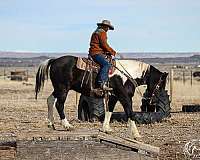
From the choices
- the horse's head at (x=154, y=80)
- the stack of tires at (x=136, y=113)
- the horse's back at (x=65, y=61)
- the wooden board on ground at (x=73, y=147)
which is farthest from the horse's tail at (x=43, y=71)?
the wooden board on ground at (x=73, y=147)

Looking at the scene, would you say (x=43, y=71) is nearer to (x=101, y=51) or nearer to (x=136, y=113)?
(x=101, y=51)

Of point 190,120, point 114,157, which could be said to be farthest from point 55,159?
point 190,120

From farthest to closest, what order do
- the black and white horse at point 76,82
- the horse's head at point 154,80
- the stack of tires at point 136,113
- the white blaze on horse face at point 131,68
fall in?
the stack of tires at point 136,113, the horse's head at point 154,80, the white blaze on horse face at point 131,68, the black and white horse at point 76,82

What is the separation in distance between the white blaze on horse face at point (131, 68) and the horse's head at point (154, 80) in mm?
360

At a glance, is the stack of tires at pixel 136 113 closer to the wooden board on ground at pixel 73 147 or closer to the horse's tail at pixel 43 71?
the horse's tail at pixel 43 71

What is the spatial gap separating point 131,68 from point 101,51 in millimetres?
1262

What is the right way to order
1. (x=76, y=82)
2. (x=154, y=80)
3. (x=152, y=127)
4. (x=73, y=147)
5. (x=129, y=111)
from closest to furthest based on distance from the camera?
(x=73, y=147) → (x=76, y=82) → (x=129, y=111) → (x=154, y=80) → (x=152, y=127)

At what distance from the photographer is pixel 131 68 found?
599 inches

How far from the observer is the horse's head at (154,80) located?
52.7 feet

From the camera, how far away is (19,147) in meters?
10.6

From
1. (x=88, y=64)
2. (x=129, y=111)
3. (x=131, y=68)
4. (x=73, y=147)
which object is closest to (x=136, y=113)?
(x=131, y=68)

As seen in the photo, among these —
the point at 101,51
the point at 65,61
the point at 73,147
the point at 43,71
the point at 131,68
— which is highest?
the point at 101,51

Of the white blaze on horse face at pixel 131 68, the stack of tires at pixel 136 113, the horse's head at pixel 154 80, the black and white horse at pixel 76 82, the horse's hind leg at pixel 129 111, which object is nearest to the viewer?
the horse's hind leg at pixel 129 111

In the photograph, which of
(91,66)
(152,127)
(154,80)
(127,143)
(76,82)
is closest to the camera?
(127,143)
